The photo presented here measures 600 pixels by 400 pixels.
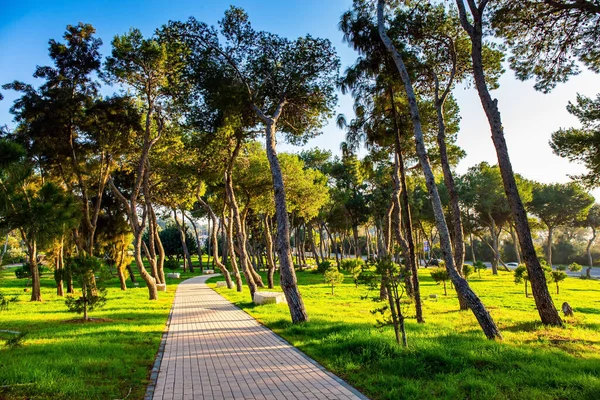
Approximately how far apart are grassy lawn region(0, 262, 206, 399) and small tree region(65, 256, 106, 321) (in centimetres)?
62

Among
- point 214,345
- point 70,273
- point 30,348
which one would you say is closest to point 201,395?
point 214,345

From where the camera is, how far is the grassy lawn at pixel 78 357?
4.91 metres

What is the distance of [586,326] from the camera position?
9.02 metres

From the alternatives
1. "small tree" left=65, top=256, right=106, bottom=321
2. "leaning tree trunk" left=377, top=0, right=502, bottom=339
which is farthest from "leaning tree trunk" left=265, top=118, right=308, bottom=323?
"small tree" left=65, top=256, right=106, bottom=321

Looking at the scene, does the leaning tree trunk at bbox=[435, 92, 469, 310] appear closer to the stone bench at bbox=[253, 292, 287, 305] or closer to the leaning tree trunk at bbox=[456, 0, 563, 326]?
the leaning tree trunk at bbox=[456, 0, 563, 326]

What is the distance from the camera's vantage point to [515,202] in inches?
338

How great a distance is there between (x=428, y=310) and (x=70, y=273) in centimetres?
1243

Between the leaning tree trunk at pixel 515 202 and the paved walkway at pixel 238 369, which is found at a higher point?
the leaning tree trunk at pixel 515 202

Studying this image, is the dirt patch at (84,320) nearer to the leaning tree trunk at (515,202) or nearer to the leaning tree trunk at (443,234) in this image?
the leaning tree trunk at (443,234)

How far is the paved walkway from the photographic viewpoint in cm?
491

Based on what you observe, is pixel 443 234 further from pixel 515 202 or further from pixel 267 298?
pixel 267 298

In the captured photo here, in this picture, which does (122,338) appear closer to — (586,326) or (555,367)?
(555,367)

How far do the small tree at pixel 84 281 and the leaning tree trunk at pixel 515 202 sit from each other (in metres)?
11.9

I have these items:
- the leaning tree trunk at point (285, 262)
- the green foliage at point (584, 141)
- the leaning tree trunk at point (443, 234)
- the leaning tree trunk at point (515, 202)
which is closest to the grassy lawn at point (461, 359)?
the leaning tree trunk at point (443, 234)
